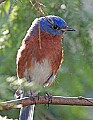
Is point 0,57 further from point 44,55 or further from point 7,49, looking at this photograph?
point 44,55

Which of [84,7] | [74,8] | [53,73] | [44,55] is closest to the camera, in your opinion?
[74,8]

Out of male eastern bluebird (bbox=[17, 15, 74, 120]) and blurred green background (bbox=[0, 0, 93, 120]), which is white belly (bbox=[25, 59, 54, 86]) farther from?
blurred green background (bbox=[0, 0, 93, 120])

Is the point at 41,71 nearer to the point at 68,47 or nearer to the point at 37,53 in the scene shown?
the point at 37,53

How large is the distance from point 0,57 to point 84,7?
572 millimetres

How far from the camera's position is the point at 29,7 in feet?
7.03

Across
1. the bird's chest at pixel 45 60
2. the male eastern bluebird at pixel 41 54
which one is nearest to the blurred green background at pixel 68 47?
the male eastern bluebird at pixel 41 54

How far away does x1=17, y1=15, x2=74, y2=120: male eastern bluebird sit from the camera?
2.62 m

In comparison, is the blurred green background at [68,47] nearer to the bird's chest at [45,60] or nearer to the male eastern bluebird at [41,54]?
the male eastern bluebird at [41,54]

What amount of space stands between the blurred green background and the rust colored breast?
0.37 metres

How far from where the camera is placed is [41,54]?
2.62m

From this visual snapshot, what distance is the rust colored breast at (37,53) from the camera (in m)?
2.62

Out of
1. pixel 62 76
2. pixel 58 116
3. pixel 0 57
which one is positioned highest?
pixel 0 57

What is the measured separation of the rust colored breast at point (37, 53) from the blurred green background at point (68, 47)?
0.37 m

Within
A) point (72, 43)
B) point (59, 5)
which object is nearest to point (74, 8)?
point (59, 5)
